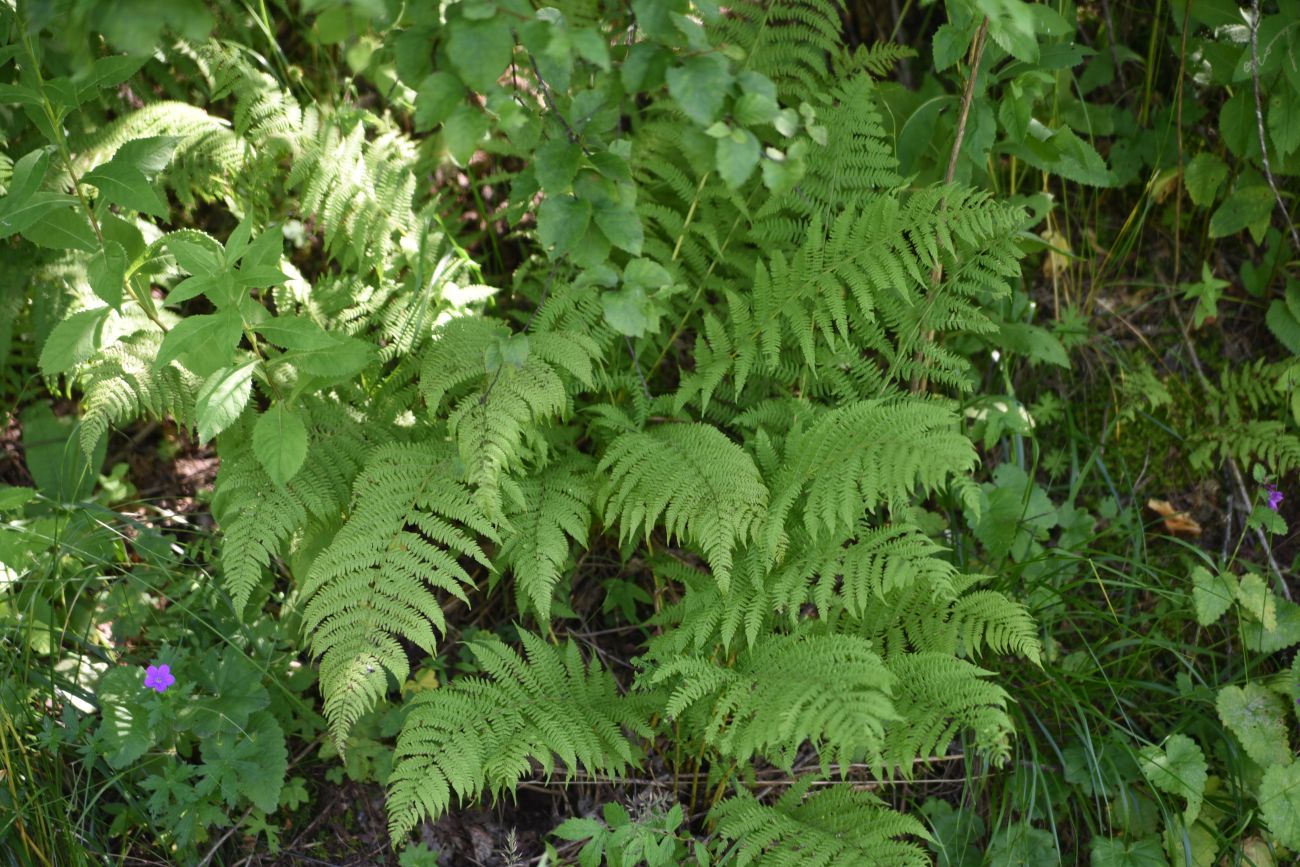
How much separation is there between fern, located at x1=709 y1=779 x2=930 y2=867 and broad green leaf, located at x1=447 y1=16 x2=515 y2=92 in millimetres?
1818

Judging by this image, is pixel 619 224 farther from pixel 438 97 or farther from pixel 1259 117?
pixel 1259 117

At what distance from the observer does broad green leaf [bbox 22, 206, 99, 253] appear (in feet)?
7.59

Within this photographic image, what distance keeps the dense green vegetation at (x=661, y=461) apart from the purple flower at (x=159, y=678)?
0.06ft

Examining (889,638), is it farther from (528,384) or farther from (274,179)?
(274,179)

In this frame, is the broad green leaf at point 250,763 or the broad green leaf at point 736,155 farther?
the broad green leaf at point 250,763

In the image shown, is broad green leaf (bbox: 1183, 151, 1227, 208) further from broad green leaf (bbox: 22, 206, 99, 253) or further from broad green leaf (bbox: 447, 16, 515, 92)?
broad green leaf (bbox: 22, 206, 99, 253)

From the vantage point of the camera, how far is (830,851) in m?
2.26

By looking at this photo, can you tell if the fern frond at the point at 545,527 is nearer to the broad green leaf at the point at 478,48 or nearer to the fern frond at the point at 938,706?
the fern frond at the point at 938,706

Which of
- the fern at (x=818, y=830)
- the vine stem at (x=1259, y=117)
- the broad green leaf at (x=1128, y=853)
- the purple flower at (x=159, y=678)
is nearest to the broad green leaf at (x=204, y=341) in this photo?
the purple flower at (x=159, y=678)

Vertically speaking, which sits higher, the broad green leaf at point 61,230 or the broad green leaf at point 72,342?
the broad green leaf at point 61,230

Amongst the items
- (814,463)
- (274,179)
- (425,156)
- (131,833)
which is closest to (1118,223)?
(814,463)

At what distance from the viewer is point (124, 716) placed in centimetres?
250

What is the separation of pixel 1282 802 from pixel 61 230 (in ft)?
11.7

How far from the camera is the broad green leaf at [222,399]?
83.8 inches
